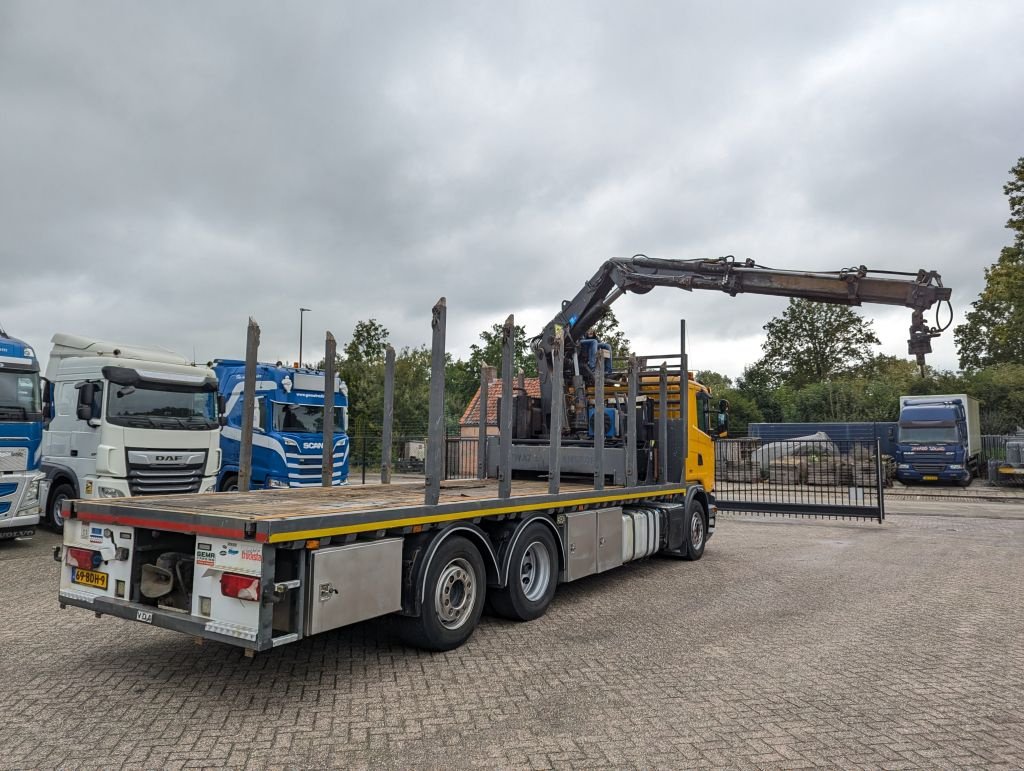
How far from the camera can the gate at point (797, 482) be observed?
16.1m

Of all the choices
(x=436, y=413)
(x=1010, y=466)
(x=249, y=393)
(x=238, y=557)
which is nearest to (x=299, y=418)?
(x=249, y=393)

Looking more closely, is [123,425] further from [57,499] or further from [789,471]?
[789,471]

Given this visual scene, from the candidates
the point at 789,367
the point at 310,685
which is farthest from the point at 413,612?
the point at 789,367

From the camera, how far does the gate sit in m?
16.1

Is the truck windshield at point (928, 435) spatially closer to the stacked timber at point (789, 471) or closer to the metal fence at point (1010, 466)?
the metal fence at point (1010, 466)

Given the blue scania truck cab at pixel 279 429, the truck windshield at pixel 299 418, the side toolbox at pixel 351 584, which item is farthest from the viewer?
the truck windshield at pixel 299 418

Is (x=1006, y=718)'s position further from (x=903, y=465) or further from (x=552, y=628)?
(x=903, y=465)

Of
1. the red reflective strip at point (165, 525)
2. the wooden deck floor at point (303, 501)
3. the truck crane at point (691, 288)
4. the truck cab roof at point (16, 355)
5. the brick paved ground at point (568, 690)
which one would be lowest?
the brick paved ground at point (568, 690)

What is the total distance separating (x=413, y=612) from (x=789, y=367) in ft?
191

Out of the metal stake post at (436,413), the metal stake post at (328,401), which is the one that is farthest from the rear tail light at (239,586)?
the metal stake post at (328,401)

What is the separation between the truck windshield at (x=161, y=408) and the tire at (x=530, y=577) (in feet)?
24.4

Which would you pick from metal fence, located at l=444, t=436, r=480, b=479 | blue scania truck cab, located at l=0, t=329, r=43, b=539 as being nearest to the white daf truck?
blue scania truck cab, located at l=0, t=329, r=43, b=539

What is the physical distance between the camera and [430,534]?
5520 millimetres

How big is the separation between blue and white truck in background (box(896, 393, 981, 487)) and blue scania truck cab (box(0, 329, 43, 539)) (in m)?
26.5
